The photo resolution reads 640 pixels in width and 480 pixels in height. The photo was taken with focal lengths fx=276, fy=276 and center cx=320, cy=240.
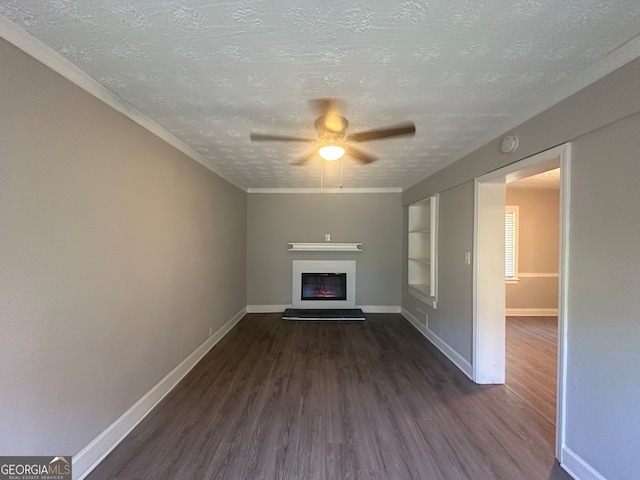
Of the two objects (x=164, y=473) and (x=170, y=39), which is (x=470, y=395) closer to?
(x=164, y=473)

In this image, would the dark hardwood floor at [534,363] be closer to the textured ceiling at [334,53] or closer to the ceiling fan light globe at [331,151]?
the textured ceiling at [334,53]

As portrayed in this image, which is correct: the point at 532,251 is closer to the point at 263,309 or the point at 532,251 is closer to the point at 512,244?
the point at 512,244

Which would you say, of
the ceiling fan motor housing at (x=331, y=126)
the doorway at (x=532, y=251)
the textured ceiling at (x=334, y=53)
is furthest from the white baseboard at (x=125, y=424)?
the doorway at (x=532, y=251)

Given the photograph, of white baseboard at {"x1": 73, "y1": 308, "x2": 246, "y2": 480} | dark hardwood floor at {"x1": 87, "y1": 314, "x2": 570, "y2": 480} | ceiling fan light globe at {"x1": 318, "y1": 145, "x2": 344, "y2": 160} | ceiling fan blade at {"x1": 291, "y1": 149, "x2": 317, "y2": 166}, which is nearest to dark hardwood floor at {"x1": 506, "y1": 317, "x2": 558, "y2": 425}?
dark hardwood floor at {"x1": 87, "y1": 314, "x2": 570, "y2": 480}

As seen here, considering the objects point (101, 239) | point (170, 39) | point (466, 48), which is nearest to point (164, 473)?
point (101, 239)

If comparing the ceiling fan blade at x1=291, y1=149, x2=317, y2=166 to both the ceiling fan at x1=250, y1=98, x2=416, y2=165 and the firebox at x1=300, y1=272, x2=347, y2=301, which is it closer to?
the ceiling fan at x1=250, y1=98, x2=416, y2=165

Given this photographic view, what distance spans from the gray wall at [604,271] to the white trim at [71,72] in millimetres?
2978

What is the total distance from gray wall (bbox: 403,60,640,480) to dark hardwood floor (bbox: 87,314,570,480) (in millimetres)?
440

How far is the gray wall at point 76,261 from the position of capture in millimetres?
1309

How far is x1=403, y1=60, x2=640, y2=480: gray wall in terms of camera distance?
1421 millimetres

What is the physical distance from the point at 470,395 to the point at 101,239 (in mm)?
3326

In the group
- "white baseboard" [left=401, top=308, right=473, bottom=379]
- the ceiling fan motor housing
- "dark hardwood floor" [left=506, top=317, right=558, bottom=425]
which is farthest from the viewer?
"white baseboard" [left=401, top=308, right=473, bottom=379]

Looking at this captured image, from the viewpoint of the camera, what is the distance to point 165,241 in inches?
103

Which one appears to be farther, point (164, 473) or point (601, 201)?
point (164, 473)
